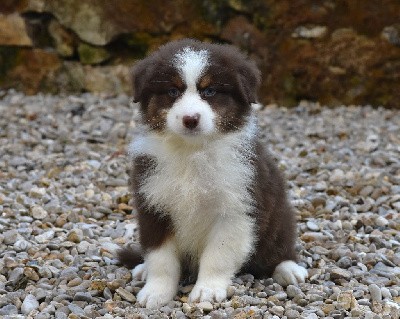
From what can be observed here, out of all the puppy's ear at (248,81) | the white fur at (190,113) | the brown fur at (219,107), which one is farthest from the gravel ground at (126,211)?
the puppy's ear at (248,81)

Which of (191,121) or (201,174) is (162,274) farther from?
(191,121)

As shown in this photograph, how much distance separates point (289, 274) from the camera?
3.78 meters

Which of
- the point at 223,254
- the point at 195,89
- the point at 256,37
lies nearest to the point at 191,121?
the point at 195,89

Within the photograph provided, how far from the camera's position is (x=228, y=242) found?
11.5 ft

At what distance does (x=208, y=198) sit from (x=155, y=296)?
513 millimetres

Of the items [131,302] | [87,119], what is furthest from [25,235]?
[87,119]

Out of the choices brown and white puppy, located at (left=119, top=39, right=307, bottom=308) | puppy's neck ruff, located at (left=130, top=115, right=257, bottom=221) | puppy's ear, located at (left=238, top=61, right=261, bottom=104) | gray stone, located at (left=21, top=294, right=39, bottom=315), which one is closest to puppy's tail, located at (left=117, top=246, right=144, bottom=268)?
brown and white puppy, located at (left=119, top=39, right=307, bottom=308)

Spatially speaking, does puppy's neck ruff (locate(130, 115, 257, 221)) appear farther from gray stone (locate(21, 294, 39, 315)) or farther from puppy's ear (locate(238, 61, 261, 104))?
gray stone (locate(21, 294, 39, 315))

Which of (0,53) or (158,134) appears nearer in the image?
(158,134)

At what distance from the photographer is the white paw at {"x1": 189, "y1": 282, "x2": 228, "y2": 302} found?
343 cm

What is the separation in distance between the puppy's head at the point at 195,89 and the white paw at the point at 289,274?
2.53 feet

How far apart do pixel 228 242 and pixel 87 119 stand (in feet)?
14.9

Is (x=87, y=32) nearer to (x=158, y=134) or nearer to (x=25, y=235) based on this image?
(x=25, y=235)

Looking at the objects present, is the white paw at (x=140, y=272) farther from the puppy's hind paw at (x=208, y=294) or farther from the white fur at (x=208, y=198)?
the puppy's hind paw at (x=208, y=294)
